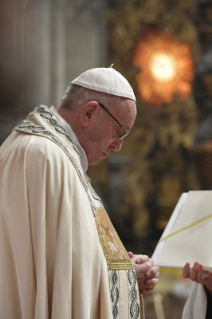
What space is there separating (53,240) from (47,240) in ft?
0.10

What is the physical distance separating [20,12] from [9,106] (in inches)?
54.5

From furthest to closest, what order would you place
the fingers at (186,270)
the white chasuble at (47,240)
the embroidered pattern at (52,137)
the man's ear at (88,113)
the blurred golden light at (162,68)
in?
the blurred golden light at (162,68)
the fingers at (186,270)
the man's ear at (88,113)
the embroidered pattern at (52,137)
the white chasuble at (47,240)

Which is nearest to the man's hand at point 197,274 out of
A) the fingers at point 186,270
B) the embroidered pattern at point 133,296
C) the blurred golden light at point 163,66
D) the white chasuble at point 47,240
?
the fingers at point 186,270

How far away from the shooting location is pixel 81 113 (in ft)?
9.78

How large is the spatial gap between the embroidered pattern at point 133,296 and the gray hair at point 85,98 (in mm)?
964

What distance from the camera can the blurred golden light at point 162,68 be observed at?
30.5 feet

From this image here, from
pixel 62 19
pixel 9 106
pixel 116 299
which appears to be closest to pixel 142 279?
pixel 116 299

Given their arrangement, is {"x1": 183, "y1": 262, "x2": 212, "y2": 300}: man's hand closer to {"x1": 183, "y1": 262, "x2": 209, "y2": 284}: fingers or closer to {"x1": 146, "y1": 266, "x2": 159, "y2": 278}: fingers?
{"x1": 183, "y1": 262, "x2": 209, "y2": 284}: fingers

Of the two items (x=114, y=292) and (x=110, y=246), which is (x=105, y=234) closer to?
(x=110, y=246)

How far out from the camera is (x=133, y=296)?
287cm

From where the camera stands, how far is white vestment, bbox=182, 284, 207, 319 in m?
3.62

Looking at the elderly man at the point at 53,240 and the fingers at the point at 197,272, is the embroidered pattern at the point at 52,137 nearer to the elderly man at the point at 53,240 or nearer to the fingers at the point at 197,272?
the elderly man at the point at 53,240

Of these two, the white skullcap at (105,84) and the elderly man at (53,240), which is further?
the white skullcap at (105,84)

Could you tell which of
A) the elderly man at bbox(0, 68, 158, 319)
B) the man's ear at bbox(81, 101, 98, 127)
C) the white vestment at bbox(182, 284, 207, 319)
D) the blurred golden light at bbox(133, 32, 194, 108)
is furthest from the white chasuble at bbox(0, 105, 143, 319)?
the blurred golden light at bbox(133, 32, 194, 108)
